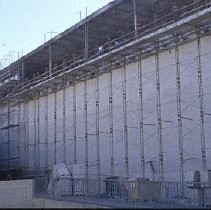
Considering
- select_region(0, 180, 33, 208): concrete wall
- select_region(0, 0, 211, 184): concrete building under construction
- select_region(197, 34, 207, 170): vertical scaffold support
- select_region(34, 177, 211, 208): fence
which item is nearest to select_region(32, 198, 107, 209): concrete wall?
select_region(34, 177, 211, 208): fence

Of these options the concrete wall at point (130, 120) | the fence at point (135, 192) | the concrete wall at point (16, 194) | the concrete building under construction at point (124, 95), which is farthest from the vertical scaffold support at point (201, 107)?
the concrete wall at point (16, 194)

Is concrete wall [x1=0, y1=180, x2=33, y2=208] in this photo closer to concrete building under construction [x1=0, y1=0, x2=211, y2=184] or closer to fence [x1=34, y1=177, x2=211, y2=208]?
fence [x1=34, y1=177, x2=211, y2=208]

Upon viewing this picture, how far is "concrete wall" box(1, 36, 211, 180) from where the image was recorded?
19.1 m

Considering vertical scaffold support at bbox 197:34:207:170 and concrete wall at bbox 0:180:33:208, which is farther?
concrete wall at bbox 0:180:33:208

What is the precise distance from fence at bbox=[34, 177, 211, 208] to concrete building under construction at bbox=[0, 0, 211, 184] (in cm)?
237

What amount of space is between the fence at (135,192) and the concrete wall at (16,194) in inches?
31.8

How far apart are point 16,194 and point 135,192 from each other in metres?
6.68

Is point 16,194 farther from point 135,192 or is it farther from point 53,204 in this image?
point 135,192

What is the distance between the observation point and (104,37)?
26.2 m

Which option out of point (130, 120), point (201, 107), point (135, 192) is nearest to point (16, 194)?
point (130, 120)

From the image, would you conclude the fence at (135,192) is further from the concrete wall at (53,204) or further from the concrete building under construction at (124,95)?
the concrete building under construction at (124,95)

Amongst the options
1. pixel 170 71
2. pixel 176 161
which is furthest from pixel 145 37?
pixel 176 161

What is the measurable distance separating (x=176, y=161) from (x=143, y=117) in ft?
9.35

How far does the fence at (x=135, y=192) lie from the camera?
597 inches
